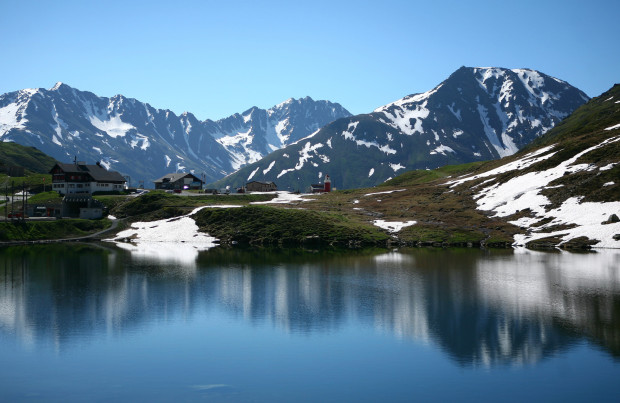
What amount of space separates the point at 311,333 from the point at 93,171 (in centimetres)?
14648

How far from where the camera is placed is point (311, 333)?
43.9 metres

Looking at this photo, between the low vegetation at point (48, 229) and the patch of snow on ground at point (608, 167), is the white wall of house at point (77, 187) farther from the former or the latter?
the patch of snow on ground at point (608, 167)

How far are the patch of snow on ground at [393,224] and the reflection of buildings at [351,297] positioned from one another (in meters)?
33.7

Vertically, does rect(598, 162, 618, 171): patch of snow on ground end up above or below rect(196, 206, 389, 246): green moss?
above

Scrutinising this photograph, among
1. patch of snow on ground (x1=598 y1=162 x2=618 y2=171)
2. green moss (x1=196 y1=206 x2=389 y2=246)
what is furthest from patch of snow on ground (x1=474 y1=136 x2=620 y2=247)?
green moss (x1=196 y1=206 x2=389 y2=246)

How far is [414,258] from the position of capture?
295ft

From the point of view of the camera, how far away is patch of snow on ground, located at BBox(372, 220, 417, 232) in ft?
406

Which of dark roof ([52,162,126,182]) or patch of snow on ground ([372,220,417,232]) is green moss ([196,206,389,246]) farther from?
dark roof ([52,162,126,182])

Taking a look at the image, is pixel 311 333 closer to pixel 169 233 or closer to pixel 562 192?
pixel 169 233

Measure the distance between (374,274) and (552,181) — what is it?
78510mm

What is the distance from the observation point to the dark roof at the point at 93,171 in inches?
6417

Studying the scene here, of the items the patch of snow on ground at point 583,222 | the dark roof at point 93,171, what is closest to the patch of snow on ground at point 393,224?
the patch of snow on ground at point 583,222

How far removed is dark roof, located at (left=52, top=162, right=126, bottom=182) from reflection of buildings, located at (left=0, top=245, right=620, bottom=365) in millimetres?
80654

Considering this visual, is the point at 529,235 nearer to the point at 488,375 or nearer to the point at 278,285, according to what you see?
the point at 278,285
